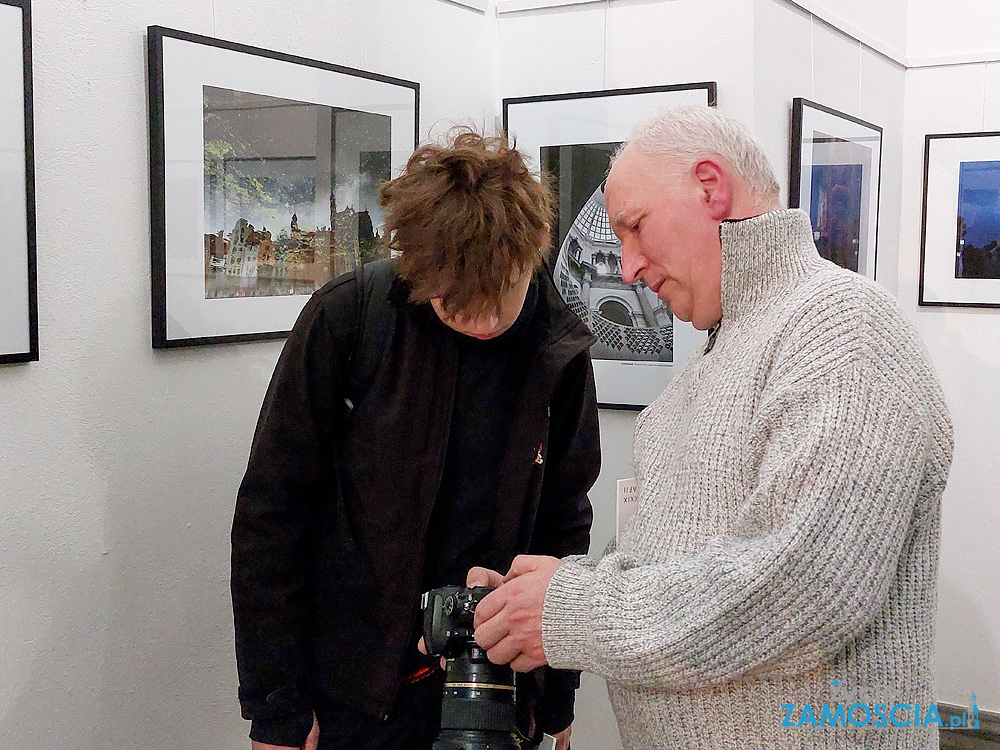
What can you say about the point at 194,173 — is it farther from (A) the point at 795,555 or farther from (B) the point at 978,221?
(B) the point at 978,221

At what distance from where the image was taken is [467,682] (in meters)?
1.35

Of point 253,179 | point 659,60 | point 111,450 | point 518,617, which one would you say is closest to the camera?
point 518,617

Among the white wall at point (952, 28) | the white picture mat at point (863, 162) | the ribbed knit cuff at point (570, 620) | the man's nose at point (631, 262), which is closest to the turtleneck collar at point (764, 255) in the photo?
the man's nose at point (631, 262)

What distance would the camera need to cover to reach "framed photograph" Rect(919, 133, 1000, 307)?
3.45 metres

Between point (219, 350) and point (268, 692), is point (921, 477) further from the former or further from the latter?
point (219, 350)

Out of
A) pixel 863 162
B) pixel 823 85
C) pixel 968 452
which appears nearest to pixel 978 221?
pixel 863 162

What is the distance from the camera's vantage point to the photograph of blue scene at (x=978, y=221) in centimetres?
344

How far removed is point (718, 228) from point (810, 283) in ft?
0.44

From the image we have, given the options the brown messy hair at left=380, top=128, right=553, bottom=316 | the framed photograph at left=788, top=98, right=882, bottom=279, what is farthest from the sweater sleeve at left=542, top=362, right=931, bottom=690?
the framed photograph at left=788, top=98, right=882, bottom=279

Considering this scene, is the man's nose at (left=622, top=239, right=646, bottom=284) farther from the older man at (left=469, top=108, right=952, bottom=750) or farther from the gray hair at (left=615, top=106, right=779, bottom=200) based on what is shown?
the gray hair at (left=615, top=106, right=779, bottom=200)

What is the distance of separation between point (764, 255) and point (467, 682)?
0.65 m

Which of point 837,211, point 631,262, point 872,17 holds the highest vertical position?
point 872,17

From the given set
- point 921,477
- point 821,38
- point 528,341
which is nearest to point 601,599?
point 921,477

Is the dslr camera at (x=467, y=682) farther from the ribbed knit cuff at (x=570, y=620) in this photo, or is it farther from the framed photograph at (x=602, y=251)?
the framed photograph at (x=602, y=251)
